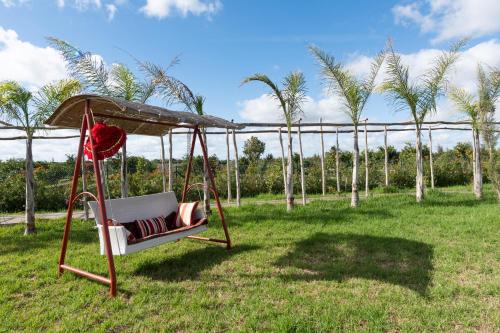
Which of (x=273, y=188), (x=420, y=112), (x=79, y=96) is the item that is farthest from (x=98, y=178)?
(x=273, y=188)

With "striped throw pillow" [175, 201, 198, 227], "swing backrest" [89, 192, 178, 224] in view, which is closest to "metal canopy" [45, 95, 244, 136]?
"swing backrest" [89, 192, 178, 224]

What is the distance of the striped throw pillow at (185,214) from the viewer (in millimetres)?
5480

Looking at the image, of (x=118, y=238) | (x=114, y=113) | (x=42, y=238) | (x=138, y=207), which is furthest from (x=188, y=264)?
(x=42, y=238)

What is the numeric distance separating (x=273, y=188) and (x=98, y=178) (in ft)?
29.8

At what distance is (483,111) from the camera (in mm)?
7180

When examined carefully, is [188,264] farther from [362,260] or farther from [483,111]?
[483,111]

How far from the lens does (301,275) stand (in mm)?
4105

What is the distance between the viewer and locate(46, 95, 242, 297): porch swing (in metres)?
3.86

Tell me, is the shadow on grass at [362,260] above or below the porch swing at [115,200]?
below

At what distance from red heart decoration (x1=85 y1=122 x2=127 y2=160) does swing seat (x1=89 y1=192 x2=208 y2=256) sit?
0.63m

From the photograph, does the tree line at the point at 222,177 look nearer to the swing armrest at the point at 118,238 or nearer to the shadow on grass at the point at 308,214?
the shadow on grass at the point at 308,214

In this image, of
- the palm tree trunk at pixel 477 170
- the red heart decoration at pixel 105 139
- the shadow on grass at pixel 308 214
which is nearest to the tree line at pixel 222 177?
the palm tree trunk at pixel 477 170

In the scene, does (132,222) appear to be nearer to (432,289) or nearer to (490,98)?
(432,289)

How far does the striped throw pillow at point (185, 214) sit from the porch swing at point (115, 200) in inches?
2.7
